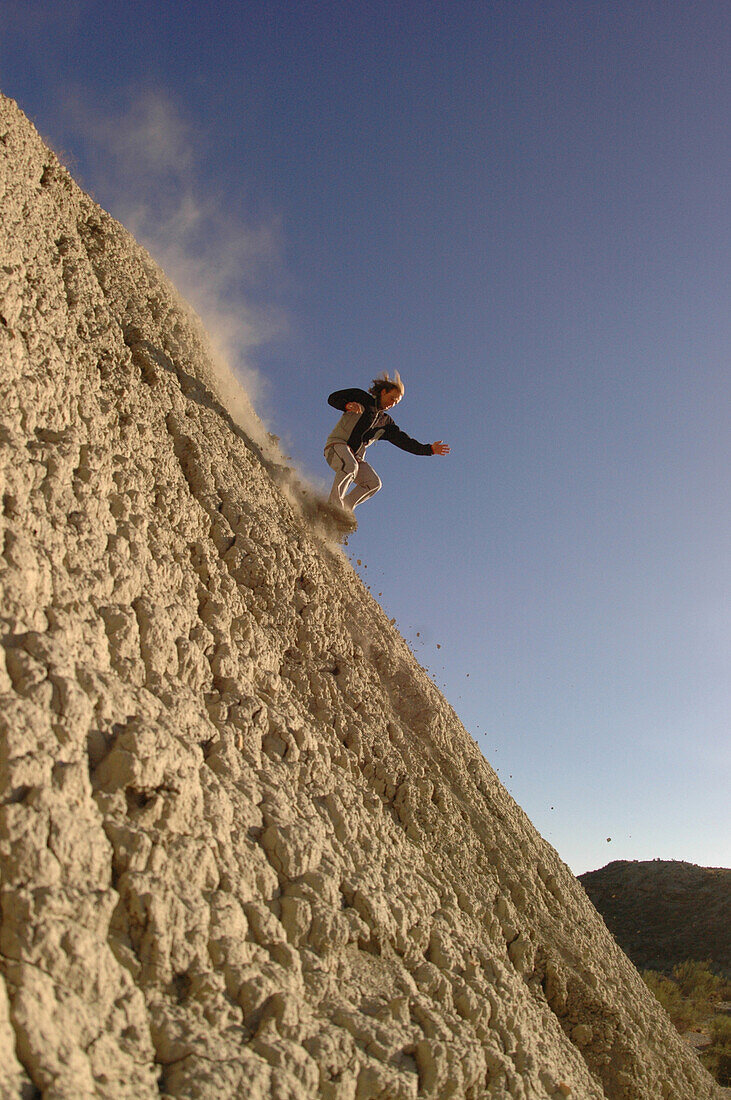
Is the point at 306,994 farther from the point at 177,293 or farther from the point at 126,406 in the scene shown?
the point at 177,293

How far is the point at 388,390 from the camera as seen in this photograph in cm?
656

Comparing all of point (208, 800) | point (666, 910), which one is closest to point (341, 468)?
point (208, 800)

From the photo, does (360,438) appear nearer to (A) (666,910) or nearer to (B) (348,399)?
(B) (348,399)

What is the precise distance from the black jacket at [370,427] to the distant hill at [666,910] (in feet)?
44.2

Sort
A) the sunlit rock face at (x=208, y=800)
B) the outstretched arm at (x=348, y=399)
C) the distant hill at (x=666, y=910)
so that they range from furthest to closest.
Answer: the distant hill at (x=666, y=910) < the outstretched arm at (x=348, y=399) < the sunlit rock face at (x=208, y=800)

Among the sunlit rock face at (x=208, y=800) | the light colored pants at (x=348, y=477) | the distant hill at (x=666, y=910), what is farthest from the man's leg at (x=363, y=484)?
the distant hill at (x=666, y=910)

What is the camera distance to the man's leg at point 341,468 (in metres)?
6.55

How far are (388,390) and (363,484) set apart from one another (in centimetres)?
84

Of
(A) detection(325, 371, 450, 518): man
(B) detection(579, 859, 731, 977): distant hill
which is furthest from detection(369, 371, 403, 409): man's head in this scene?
(B) detection(579, 859, 731, 977): distant hill

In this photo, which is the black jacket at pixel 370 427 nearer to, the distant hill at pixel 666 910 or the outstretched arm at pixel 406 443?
the outstretched arm at pixel 406 443

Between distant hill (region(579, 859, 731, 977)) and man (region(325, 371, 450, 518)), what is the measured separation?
1337 cm

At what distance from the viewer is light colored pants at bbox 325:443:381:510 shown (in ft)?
21.6

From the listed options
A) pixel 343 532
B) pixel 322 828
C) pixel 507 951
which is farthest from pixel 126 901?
pixel 343 532

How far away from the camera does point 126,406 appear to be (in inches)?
177
